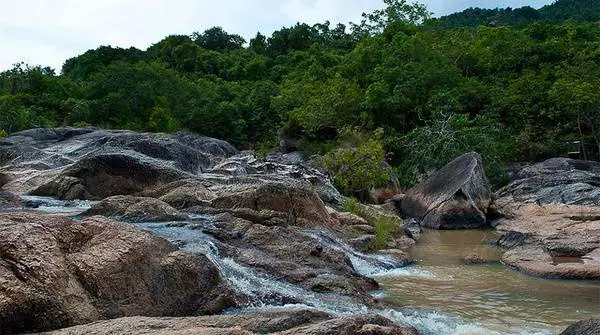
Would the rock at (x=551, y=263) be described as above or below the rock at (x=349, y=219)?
below

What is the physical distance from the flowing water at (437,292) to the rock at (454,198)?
16.9 ft

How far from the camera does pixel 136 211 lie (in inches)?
444

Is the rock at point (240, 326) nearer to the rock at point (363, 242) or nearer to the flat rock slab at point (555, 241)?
the flat rock slab at point (555, 241)

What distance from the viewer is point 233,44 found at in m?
74.3

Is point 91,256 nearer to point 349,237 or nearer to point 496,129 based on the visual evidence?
point 349,237

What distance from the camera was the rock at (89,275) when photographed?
5113mm

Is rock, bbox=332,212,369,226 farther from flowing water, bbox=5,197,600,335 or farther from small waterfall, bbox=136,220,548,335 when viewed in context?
small waterfall, bbox=136,220,548,335

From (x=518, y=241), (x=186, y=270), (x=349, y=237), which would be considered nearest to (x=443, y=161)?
(x=518, y=241)

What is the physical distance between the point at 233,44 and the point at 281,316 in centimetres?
7147

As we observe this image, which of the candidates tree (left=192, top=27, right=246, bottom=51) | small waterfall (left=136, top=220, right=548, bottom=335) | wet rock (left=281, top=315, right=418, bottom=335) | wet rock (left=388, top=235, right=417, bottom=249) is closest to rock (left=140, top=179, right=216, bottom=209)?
small waterfall (left=136, top=220, right=548, bottom=335)

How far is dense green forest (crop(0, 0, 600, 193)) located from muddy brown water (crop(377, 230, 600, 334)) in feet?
31.0

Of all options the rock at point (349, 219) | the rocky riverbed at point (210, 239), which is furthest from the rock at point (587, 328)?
the rock at point (349, 219)

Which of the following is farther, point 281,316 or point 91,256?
point 91,256

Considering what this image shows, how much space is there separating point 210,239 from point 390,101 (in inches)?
877
